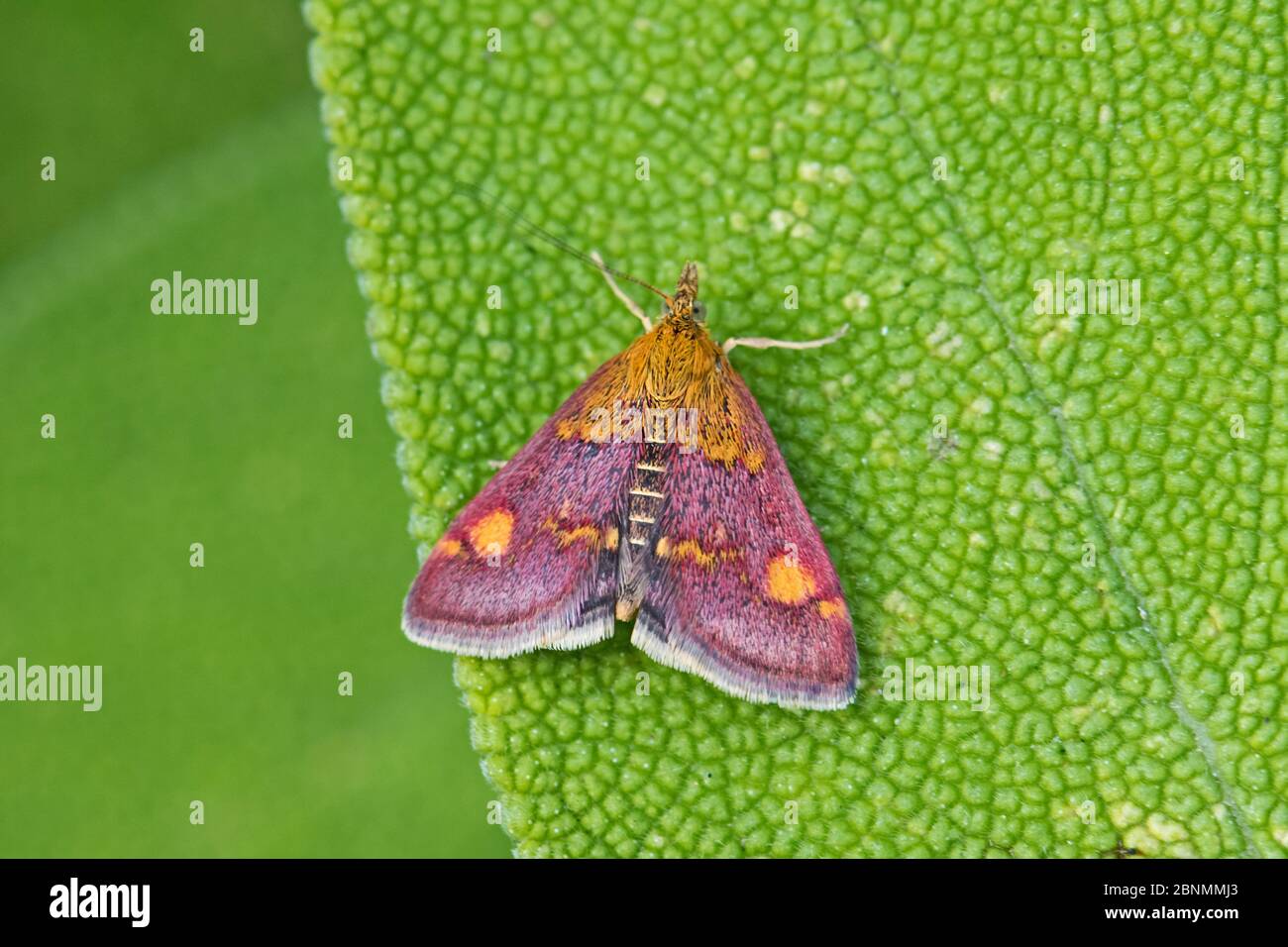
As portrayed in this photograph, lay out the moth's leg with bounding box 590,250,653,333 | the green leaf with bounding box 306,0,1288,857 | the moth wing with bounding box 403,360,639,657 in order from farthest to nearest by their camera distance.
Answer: the moth's leg with bounding box 590,250,653,333
the moth wing with bounding box 403,360,639,657
the green leaf with bounding box 306,0,1288,857

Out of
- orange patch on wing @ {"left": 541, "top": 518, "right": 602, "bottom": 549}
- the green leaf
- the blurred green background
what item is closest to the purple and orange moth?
orange patch on wing @ {"left": 541, "top": 518, "right": 602, "bottom": 549}

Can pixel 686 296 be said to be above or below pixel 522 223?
below

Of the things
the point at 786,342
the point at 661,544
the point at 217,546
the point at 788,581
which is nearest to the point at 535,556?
the point at 661,544

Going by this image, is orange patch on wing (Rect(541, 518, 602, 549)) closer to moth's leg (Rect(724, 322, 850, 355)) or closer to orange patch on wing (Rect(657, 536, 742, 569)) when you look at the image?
orange patch on wing (Rect(657, 536, 742, 569))

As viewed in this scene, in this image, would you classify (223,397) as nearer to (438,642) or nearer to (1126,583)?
(438,642)

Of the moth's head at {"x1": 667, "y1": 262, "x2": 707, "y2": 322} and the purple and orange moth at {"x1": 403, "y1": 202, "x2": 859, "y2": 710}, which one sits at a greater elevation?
the moth's head at {"x1": 667, "y1": 262, "x2": 707, "y2": 322}

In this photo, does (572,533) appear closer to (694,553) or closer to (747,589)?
(694,553)

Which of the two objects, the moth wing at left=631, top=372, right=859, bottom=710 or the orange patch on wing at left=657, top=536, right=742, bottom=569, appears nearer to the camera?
the moth wing at left=631, top=372, right=859, bottom=710
